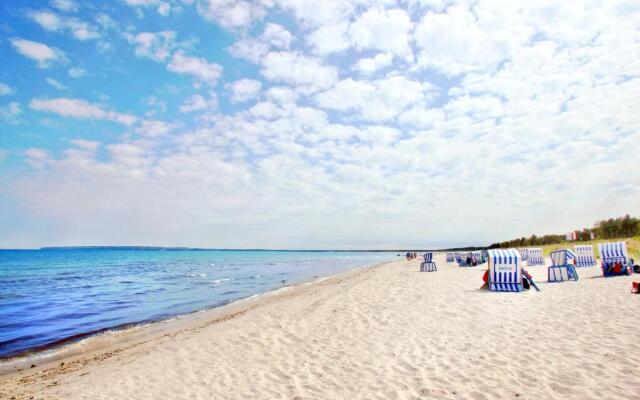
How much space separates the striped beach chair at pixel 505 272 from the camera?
45.8ft

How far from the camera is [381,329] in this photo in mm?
9164

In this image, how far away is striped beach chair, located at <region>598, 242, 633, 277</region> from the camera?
16.9 m

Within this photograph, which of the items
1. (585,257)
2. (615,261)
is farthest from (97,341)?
(585,257)

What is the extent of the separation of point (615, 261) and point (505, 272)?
7.17 meters

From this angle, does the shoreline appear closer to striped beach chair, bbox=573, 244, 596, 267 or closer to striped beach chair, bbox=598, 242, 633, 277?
striped beach chair, bbox=598, 242, 633, 277

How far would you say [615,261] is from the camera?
56.4ft

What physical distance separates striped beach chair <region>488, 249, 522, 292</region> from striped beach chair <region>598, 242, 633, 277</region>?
250 inches

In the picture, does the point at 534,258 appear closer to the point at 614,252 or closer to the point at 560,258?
the point at 614,252

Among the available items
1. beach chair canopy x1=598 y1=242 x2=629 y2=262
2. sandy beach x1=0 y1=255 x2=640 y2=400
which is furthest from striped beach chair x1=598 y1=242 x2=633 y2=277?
sandy beach x1=0 y1=255 x2=640 y2=400

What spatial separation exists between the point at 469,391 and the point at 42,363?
9.98 meters

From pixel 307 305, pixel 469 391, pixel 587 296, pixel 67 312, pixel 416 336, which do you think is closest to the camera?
pixel 469 391

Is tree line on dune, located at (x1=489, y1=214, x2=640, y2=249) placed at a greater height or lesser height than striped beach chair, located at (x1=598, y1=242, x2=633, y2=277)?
greater

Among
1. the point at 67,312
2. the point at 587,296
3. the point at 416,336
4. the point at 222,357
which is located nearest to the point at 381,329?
the point at 416,336

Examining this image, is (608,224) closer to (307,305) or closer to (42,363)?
(307,305)
